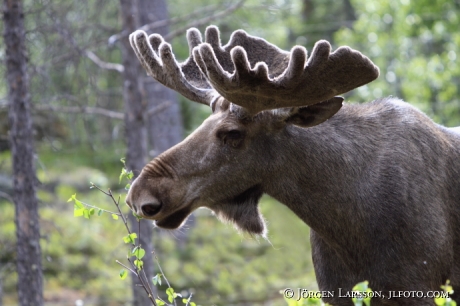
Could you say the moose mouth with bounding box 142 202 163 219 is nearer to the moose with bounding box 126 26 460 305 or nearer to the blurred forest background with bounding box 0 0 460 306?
the moose with bounding box 126 26 460 305

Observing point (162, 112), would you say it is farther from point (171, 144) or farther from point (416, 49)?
point (416, 49)

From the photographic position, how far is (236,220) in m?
4.70

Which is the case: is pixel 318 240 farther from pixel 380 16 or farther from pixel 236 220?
pixel 380 16

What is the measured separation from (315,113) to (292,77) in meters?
0.43

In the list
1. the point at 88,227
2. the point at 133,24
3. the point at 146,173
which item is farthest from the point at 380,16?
the point at 146,173

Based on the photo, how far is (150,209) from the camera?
4.15 meters

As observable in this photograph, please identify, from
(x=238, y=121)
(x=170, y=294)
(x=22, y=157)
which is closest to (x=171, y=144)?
(x=22, y=157)

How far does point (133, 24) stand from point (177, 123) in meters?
5.66

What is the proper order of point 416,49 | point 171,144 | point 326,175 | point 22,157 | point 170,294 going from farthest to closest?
1. point 416,49
2. point 171,144
3. point 22,157
4. point 326,175
5. point 170,294

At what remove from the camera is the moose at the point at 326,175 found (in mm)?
4176

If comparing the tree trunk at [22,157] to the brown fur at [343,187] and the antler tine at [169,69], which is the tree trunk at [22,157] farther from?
the brown fur at [343,187]

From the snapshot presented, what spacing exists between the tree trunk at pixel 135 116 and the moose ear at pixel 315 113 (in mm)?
4071

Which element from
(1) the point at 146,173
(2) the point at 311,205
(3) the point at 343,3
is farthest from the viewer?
(3) the point at 343,3

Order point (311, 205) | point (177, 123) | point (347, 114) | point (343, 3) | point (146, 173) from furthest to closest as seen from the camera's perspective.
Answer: point (343, 3), point (177, 123), point (347, 114), point (311, 205), point (146, 173)
